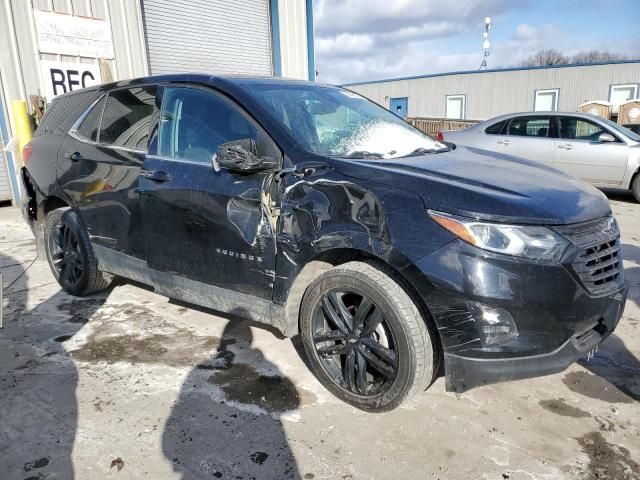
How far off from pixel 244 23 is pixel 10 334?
9.30 meters

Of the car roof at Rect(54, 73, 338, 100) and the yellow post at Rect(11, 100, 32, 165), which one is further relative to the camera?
the yellow post at Rect(11, 100, 32, 165)

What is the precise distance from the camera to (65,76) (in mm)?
8305

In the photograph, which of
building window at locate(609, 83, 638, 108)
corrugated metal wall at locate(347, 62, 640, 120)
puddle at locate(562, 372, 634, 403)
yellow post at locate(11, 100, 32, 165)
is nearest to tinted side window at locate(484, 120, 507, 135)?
puddle at locate(562, 372, 634, 403)

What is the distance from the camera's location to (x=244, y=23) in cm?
1105

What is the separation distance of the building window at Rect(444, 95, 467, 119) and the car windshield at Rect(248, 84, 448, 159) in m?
23.5

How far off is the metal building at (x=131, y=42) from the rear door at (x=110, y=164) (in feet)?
9.37

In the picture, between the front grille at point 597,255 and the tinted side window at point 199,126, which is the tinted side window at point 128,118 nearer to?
the tinted side window at point 199,126

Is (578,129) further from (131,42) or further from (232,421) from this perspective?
(232,421)

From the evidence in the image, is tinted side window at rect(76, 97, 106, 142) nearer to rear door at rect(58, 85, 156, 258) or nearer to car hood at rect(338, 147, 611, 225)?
rear door at rect(58, 85, 156, 258)

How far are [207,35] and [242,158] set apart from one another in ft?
29.5

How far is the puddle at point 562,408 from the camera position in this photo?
2.56 meters

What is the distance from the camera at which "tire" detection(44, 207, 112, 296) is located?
12.9ft

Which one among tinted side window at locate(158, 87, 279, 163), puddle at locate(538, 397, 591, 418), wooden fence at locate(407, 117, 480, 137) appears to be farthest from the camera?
wooden fence at locate(407, 117, 480, 137)

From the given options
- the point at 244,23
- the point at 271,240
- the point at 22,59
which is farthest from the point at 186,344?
the point at 244,23
